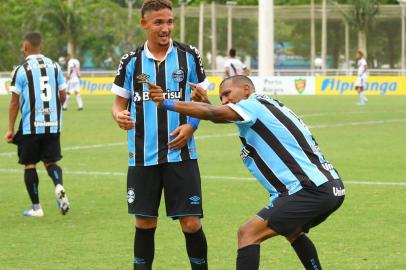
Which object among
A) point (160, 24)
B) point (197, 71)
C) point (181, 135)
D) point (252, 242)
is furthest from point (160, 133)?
point (252, 242)

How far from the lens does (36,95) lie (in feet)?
42.1

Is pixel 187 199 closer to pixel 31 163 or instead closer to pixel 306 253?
pixel 306 253

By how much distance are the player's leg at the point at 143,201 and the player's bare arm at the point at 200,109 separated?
0.89 metres

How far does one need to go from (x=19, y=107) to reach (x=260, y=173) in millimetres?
5598

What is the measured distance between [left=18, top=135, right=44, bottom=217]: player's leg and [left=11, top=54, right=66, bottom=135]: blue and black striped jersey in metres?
0.13

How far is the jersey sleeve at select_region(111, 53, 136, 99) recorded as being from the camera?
27.7ft

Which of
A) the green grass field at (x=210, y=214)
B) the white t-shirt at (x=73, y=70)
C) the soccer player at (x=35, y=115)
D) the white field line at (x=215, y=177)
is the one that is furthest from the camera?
the white t-shirt at (x=73, y=70)

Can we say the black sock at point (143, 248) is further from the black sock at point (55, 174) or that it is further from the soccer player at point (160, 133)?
→ the black sock at point (55, 174)

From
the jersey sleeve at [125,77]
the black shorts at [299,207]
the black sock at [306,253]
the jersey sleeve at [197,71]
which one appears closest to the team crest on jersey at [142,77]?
the jersey sleeve at [125,77]

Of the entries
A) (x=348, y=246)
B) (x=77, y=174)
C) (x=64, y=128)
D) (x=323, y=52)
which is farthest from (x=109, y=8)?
(x=348, y=246)

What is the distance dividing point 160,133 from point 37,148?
15.6 ft

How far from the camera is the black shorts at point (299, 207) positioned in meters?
7.66

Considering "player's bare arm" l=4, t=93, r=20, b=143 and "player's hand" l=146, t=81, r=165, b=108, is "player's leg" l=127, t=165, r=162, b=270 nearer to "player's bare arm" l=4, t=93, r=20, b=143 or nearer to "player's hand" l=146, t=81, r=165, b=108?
"player's hand" l=146, t=81, r=165, b=108

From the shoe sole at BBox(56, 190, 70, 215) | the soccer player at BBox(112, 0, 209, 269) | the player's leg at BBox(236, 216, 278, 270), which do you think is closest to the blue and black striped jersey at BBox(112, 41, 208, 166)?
the soccer player at BBox(112, 0, 209, 269)
